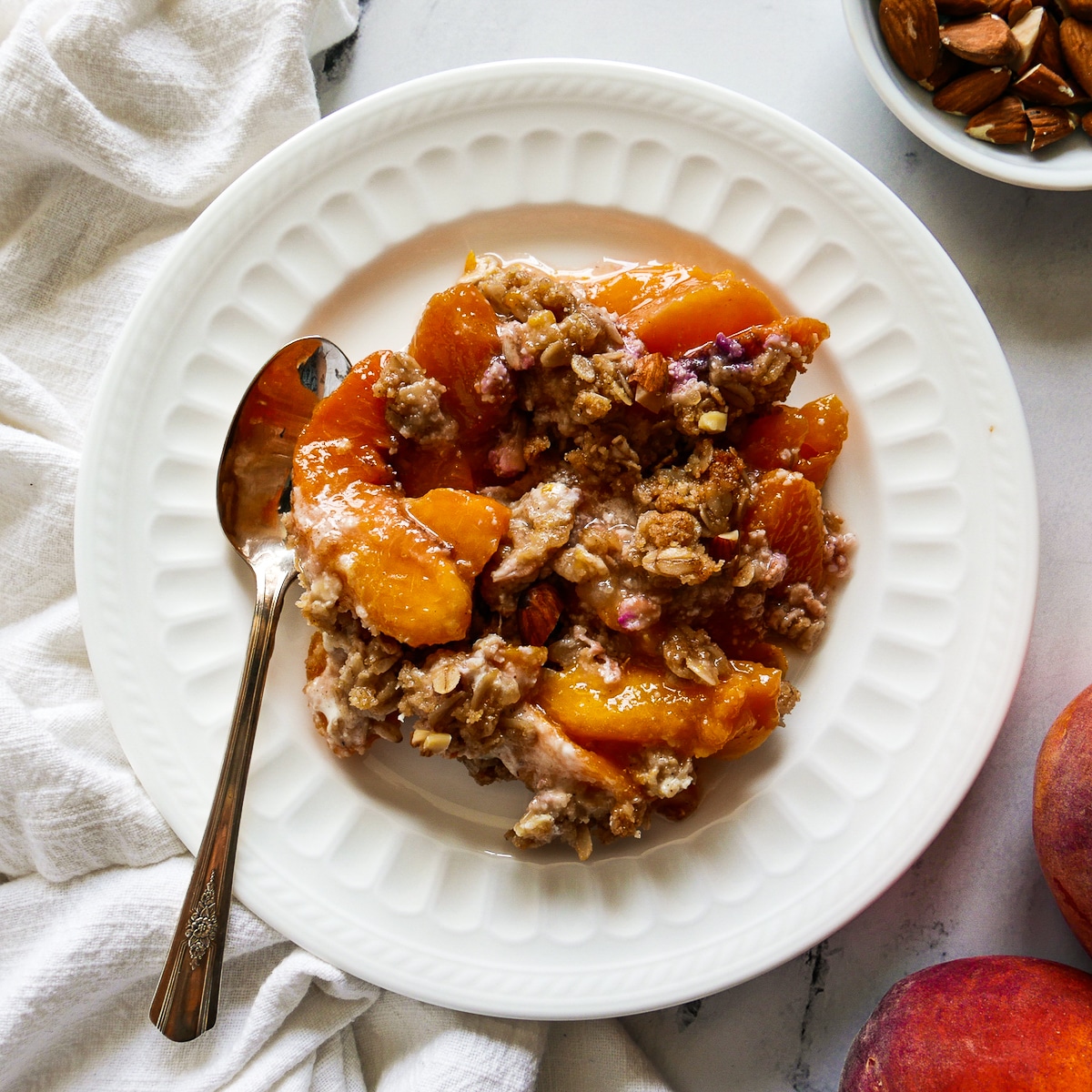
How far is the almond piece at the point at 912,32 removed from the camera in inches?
99.0

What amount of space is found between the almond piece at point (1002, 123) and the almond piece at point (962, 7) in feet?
0.82

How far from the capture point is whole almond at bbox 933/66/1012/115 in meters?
2.54

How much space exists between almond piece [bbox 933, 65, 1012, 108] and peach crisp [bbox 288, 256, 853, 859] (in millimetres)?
855

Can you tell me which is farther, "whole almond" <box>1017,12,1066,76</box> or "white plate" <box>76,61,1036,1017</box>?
"whole almond" <box>1017,12,1066,76</box>

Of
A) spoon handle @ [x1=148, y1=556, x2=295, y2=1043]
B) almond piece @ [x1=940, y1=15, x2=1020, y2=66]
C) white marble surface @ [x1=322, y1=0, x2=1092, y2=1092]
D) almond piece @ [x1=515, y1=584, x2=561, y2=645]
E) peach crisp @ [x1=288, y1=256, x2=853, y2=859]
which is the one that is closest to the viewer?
peach crisp @ [x1=288, y1=256, x2=853, y2=859]

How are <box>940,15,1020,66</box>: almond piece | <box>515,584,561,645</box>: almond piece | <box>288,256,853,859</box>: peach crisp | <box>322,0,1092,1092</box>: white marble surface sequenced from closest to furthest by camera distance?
<box>288,256,853,859</box>: peach crisp < <box>515,584,561,645</box>: almond piece < <box>940,15,1020,66</box>: almond piece < <box>322,0,1092,1092</box>: white marble surface

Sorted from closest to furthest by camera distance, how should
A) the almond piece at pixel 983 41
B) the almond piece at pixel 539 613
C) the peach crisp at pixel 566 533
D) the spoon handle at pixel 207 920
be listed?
the peach crisp at pixel 566 533, the almond piece at pixel 539 613, the spoon handle at pixel 207 920, the almond piece at pixel 983 41

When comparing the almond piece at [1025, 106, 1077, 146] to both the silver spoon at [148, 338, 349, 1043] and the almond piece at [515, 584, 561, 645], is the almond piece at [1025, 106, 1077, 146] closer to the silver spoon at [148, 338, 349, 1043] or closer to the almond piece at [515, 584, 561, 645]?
the almond piece at [515, 584, 561, 645]

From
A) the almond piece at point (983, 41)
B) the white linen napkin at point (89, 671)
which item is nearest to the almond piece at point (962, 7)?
the almond piece at point (983, 41)

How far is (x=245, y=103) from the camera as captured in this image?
104 inches

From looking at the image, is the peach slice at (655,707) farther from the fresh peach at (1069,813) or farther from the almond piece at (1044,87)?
the almond piece at (1044,87)

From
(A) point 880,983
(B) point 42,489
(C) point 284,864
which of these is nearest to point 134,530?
(B) point 42,489

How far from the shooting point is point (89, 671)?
2648 mm

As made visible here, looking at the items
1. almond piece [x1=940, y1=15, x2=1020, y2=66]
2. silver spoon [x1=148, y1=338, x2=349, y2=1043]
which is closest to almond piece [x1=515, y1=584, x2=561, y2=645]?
silver spoon [x1=148, y1=338, x2=349, y2=1043]
